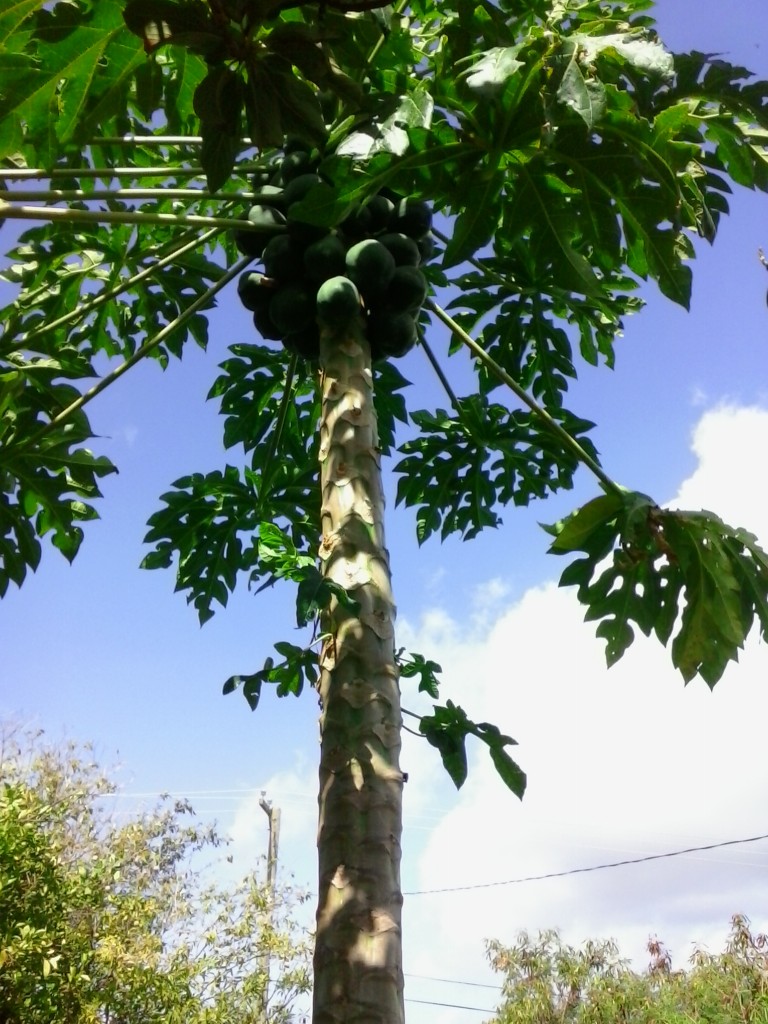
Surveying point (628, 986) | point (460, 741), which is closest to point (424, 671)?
point (460, 741)

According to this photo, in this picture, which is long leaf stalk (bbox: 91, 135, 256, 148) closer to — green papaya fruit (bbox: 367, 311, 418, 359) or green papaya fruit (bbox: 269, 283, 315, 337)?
green papaya fruit (bbox: 269, 283, 315, 337)

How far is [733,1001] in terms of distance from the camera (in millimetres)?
10836

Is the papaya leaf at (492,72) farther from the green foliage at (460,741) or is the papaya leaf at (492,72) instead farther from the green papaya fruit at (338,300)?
the green foliage at (460,741)

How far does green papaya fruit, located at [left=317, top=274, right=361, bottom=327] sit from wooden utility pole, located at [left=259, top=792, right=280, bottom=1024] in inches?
424

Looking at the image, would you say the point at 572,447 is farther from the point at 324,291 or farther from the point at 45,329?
the point at 45,329

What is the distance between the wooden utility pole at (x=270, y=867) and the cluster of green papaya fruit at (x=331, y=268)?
34.7ft

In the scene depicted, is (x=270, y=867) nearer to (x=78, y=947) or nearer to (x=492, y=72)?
(x=78, y=947)

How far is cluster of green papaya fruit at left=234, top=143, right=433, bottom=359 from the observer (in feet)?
8.66

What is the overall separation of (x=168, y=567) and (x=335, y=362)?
1.29 meters

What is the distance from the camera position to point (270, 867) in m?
14.7

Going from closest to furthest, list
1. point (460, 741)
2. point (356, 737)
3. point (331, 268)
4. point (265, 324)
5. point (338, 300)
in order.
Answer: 1. point (356, 737)
2. point (460, 741)
3. point (338, 300)
4. point (331, 268)
5. point (265, 324)

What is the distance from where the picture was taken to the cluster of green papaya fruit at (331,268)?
8.66 ft

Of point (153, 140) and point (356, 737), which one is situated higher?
point (153, 140)

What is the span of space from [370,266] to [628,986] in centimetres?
1340
